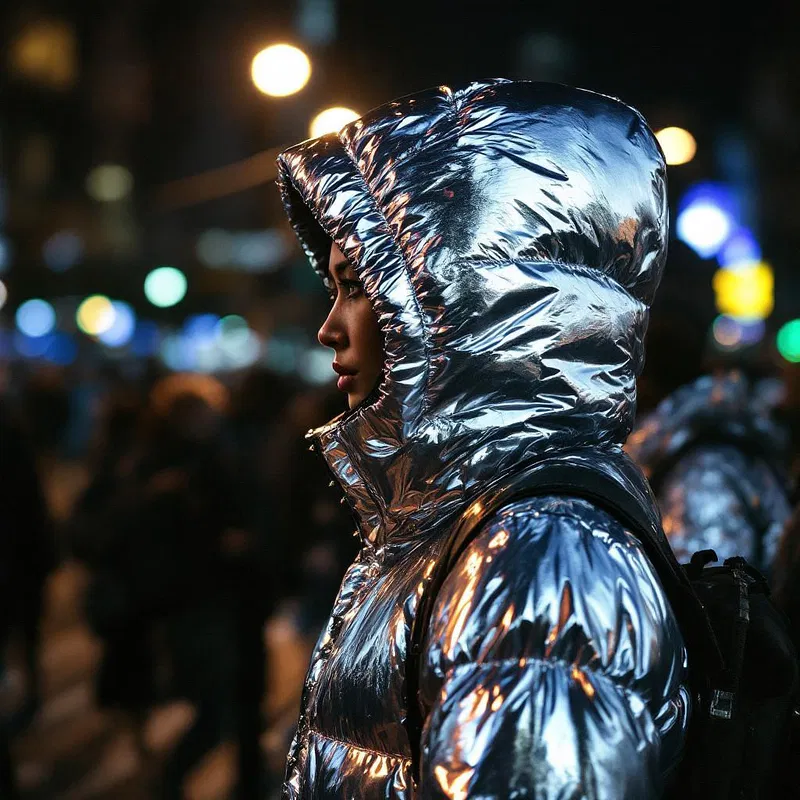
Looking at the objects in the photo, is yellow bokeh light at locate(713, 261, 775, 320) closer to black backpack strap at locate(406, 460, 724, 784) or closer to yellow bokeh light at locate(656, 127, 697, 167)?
yellow bokeh light at locate(656, 127, 697, 167)

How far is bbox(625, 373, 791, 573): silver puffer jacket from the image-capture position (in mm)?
3836

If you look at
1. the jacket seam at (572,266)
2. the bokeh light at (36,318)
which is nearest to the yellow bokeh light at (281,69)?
the jacket seam at (572,266)

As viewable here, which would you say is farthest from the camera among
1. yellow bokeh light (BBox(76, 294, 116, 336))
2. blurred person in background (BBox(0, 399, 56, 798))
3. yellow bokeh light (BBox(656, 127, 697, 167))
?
yellow bokeh light (BBox(76, 294, 116, 336))

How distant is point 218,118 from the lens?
69.8 metres

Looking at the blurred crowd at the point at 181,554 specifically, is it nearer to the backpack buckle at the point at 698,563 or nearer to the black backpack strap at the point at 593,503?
the backpack buckle at the point at 698,563

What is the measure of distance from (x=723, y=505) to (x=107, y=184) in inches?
2254

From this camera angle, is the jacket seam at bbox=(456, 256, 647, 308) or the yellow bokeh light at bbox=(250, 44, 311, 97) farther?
the yellow bokeh light at bbox=(250, 44, 311, 97)

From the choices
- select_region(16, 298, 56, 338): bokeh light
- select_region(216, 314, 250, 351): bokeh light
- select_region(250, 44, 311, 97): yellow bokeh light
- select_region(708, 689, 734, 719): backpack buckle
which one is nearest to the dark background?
select_region(250, 44, 311, 97): yellow bokeh light

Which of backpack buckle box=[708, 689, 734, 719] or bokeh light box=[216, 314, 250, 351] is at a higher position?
backpack buckle box=[708, 689, 734, 719]

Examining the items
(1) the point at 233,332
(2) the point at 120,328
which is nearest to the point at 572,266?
(2) the point at 120,328

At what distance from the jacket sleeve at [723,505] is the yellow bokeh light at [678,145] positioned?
22.6 ft

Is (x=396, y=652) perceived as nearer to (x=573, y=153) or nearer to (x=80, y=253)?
(x=573, y=153)

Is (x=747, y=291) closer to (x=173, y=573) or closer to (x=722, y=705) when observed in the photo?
(x=173, y=573)

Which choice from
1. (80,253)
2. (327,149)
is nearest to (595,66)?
(327,149)
